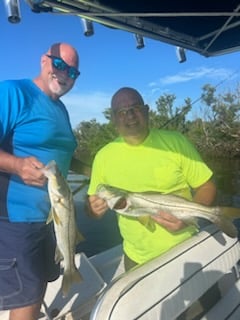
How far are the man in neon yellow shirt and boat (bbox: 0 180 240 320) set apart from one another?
0.74ft

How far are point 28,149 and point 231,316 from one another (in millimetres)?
1782

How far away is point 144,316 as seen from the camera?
7.19 feet

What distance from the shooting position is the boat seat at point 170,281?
2.09m

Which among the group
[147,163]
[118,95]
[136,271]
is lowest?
[136,271]

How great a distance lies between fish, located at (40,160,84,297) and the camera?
7.43 ft

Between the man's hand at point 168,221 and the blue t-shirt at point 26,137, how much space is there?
74 centimetres

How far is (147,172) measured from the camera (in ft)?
9.37

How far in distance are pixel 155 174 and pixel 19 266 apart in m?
1.08

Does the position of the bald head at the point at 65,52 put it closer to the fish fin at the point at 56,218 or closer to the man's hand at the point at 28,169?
the man's hand at the point at 28,169

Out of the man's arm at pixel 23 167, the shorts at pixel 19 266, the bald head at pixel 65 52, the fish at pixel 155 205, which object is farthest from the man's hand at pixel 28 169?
the bald head at pixel 65 52

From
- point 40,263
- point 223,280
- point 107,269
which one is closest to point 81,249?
point 107,269

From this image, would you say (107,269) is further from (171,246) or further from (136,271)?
(136,271)

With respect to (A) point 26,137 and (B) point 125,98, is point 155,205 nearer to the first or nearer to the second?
(B) point 125,98

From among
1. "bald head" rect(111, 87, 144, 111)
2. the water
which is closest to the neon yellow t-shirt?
"bald head" rect(111, 87, 144, 111)
